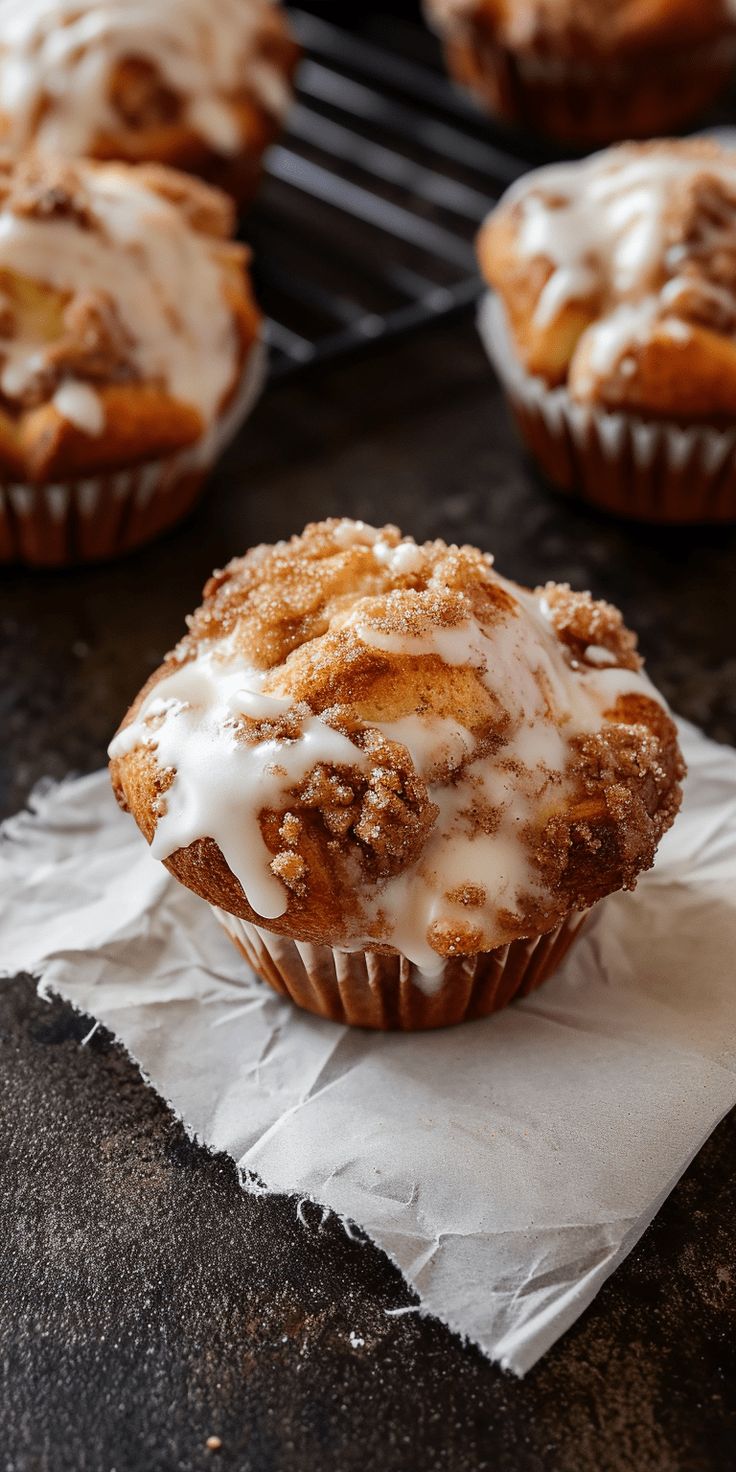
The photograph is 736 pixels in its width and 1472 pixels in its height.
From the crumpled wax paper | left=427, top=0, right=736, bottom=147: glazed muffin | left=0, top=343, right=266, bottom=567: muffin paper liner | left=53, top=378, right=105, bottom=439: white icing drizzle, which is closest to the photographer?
the crumpled wax paper

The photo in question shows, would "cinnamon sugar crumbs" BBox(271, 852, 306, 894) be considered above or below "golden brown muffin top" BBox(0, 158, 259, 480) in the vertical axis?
below

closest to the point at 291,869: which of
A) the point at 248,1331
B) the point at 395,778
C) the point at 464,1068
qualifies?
the point at 395,778

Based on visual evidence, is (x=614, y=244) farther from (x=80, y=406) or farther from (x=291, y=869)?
(x=291, y=869)

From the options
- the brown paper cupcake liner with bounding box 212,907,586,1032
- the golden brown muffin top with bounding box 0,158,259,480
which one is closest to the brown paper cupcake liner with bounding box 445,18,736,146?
the golden brown muffin top with bounding box 0,158,259,480

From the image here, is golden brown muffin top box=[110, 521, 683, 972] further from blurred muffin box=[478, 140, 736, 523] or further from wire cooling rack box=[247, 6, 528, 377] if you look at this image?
wire cooling rack box=[247, 6, 528, 377]

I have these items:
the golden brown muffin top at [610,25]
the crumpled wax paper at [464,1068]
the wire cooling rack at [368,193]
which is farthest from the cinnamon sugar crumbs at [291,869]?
the golden brown muffin top at [610,25]

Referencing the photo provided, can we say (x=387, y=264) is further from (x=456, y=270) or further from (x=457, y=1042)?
(x=457, y=1042)

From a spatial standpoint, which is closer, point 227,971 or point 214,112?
point 227,971

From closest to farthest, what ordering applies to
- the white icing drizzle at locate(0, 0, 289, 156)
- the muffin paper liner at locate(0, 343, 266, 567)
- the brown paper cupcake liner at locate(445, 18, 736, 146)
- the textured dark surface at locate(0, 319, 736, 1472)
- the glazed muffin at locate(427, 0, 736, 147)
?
the textured dark surface at locate(0, 319, 736, 1472) → the muffin paper liner at locate(0, 343, 266, 567) → the white icing drizzle at locate(0, 0, 289, 156) → the glazed muffin at locate(427, 0, 736, 147) → the brown paper cupcake liner at locate(445, 18, 736, 146)

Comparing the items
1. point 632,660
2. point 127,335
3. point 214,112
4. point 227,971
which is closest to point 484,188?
point 214,112

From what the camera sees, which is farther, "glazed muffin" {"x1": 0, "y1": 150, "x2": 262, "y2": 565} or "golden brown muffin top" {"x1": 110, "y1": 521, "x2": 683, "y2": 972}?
"glazed muffin" {"x1": 0, "y1": 150, "x2": 262, "y2": 565}
